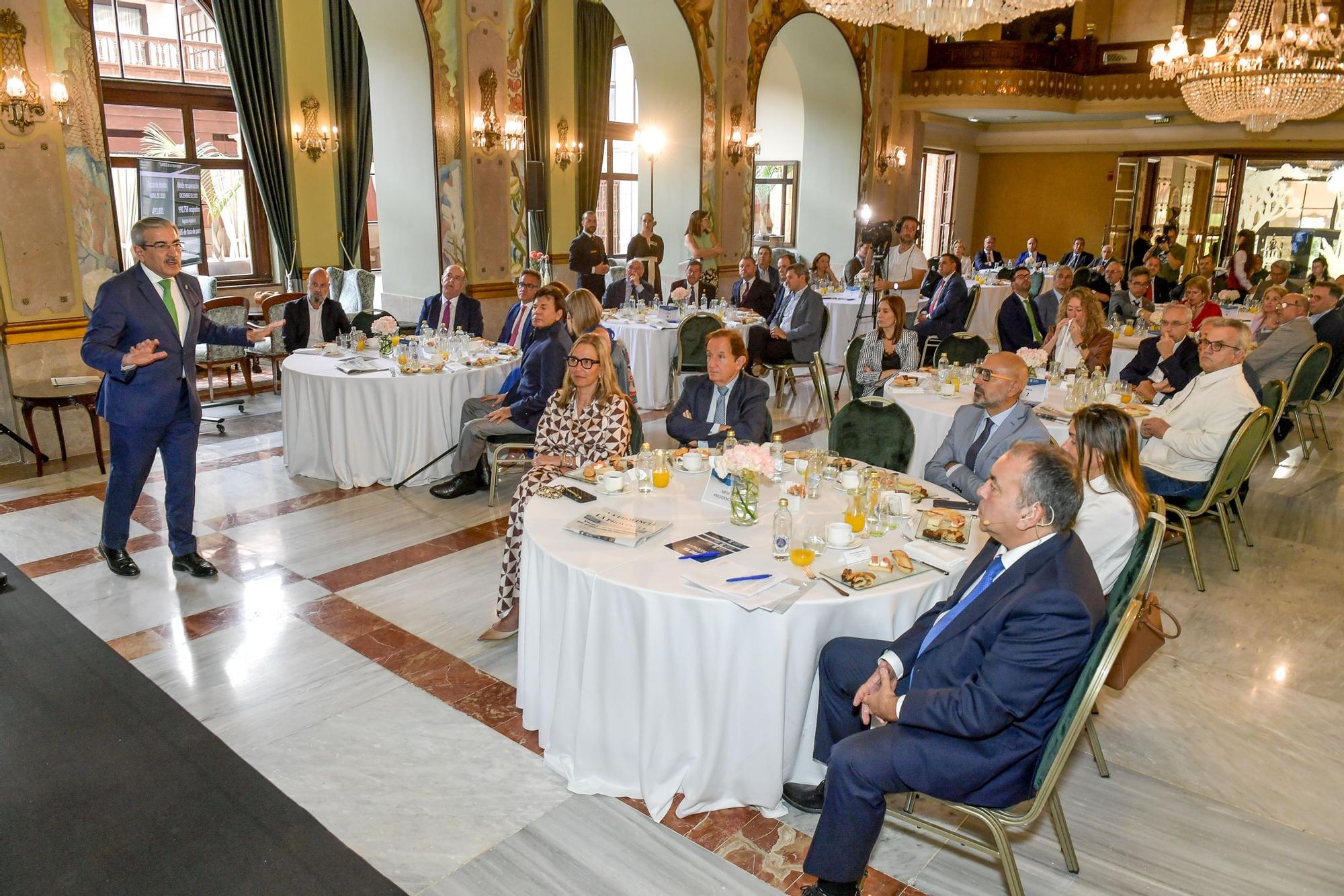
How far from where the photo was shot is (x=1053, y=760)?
7.95ft

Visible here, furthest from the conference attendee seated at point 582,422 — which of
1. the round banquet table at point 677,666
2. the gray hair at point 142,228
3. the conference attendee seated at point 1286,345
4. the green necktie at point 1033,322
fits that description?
the green necktie at point 1033,322

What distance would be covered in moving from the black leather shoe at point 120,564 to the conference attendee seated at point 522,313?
3120 mm

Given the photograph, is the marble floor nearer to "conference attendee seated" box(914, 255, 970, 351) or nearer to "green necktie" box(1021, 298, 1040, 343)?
"green necktie" box(1021, 298, 1040, 343)

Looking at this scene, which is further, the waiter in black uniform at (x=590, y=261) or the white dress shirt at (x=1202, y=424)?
the waiter in black uniform at (x=590, y=261)

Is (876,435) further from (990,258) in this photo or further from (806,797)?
(990,258)

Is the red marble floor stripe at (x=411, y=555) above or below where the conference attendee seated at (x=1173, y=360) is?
below

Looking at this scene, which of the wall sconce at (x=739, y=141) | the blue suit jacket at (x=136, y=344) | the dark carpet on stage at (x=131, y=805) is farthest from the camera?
the wall sconce at (x=739, y=141)

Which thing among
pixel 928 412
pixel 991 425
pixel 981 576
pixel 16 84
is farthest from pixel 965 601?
pixel 16 84

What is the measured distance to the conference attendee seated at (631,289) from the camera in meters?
9.90

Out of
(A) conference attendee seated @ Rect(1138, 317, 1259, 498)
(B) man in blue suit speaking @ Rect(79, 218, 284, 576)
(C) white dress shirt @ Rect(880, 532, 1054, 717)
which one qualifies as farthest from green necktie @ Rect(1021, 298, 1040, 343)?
(B) man in blue suit speaking @ Rect(79, 218, 284, 576)

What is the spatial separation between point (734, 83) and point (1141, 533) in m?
10.6

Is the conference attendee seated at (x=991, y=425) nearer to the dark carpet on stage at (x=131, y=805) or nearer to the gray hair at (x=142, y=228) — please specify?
the dark carpet on stage at (x=131, y=805)

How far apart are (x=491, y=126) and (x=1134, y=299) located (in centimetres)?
688

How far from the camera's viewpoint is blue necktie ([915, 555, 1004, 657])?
8.46ft
